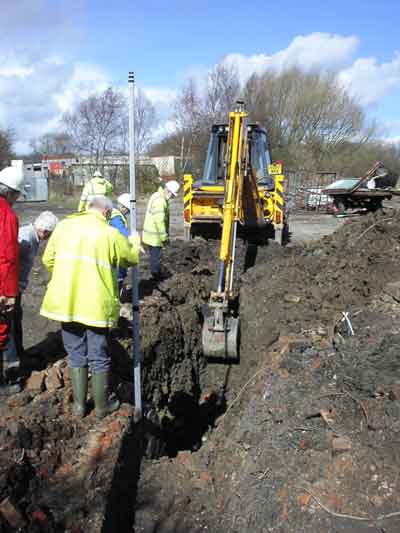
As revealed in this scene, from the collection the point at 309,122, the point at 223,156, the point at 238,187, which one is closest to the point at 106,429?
the point at 238,187

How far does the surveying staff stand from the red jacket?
26 cm

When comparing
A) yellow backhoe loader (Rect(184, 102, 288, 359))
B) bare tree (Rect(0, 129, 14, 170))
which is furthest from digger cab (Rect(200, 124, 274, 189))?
bare tree (Rect(0, 129, 14, 170))

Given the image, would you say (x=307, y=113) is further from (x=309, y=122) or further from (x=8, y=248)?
(x=8, y=248)

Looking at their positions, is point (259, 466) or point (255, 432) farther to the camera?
point (255, 432)

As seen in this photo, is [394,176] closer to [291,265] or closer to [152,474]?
[291,265]

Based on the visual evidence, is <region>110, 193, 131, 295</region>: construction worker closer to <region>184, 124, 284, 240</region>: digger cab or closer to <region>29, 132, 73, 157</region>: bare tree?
<region>184, 124, 284, 240</region>: digger cab

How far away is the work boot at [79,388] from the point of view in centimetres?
368

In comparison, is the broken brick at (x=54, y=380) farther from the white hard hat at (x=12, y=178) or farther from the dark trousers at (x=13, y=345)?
the white hard hat at (x=12, y=178)

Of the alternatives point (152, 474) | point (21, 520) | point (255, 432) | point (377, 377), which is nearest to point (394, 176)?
point (377, 377)

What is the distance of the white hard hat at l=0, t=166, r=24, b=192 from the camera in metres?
3.74

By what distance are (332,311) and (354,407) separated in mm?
2657

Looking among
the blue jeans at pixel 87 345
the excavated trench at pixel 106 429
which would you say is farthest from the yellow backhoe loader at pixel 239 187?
the blue jeans at pixel 87 345

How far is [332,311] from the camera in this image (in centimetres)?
640

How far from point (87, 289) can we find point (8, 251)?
2.41 ft
